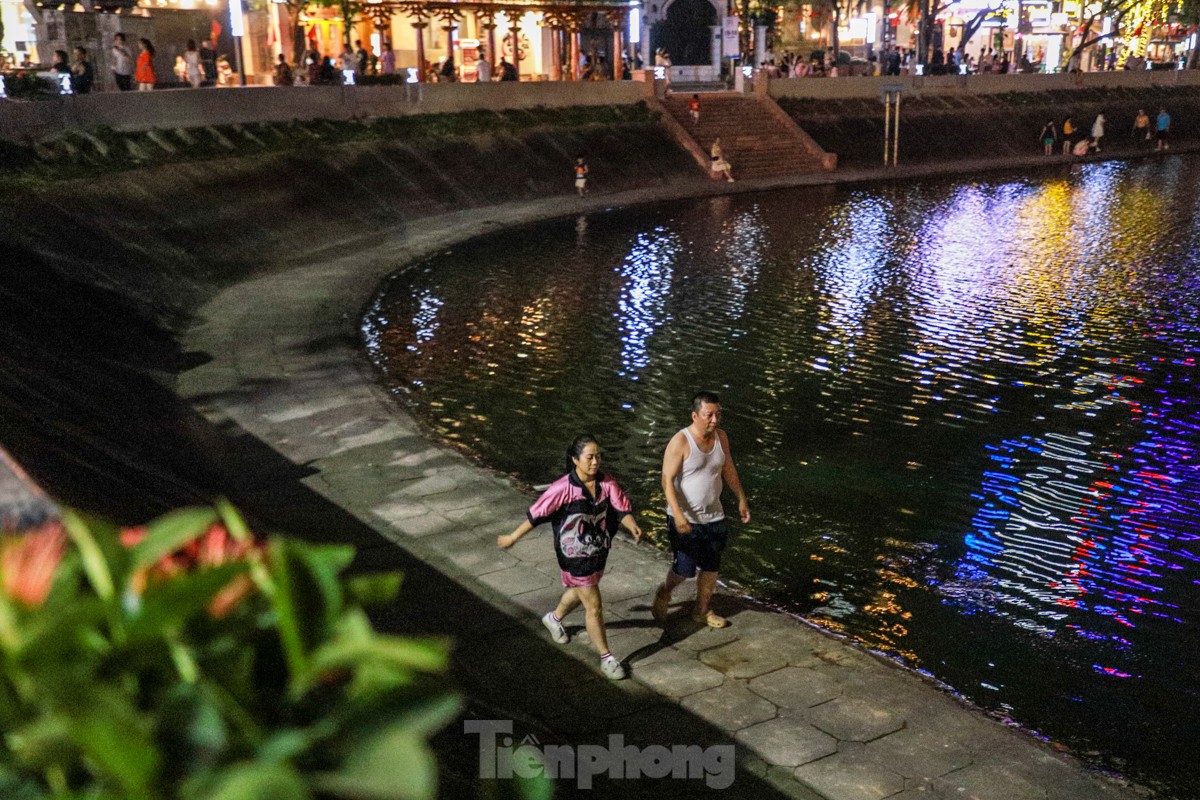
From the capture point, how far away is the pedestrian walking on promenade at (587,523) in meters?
7.80

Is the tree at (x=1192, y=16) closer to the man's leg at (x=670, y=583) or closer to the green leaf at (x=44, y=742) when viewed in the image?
the man's leg at (x=670, y=583)

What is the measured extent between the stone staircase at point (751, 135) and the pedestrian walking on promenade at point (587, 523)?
3156 centimetres

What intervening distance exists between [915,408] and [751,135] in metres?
28.8

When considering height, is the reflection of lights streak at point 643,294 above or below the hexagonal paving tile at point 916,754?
above

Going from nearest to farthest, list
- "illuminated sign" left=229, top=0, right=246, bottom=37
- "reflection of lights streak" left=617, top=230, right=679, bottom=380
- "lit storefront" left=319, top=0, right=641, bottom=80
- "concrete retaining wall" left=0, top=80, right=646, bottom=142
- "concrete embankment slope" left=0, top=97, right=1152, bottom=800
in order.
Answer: "concrete embankment slope" left=0, top=97, right=1152, bottom=800 < "reflection of lights streak" left=617, top=230, right=679, bottom=380 < "concrete retaining wall" left=0, top=80, right=646, bottom=142 < "illuminated sign" left=229, top=0, right=246, bottom=37 < "lit storefront" left=319, top=0, right=641, bottom=80

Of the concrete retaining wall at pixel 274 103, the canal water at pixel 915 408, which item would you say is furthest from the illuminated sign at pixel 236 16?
the canal water at pixel 915 408

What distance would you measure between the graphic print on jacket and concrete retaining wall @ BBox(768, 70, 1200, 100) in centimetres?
3789

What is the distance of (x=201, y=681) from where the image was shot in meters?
1.80

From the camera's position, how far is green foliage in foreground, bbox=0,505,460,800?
1671 mm

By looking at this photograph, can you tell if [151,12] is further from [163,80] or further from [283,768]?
[283,768]

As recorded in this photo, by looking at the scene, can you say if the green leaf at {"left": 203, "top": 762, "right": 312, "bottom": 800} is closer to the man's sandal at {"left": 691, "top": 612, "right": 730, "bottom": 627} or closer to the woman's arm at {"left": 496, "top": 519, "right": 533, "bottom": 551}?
the woman's arm at {"left": 496, "top": 519, "right": 533, "bottom": 551}

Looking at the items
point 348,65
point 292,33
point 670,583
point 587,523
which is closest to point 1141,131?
point 348,65

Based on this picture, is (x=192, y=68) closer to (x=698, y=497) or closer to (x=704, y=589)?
(x=698, y=497)

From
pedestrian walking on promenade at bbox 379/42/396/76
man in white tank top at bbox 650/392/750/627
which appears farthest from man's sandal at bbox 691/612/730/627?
pedestrian walking on promenade at bbox 379/42/396/76
